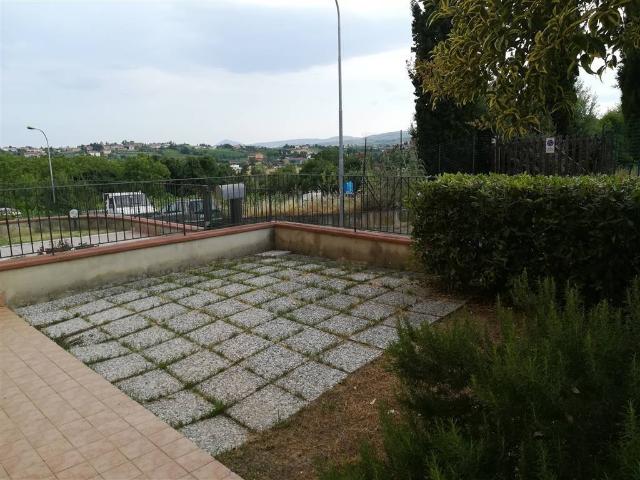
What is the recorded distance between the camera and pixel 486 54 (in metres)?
2.69

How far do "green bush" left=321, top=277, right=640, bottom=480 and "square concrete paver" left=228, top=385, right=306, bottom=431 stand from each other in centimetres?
135

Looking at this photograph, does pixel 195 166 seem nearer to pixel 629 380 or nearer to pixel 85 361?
pixel 85 361

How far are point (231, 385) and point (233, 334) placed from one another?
100 cm

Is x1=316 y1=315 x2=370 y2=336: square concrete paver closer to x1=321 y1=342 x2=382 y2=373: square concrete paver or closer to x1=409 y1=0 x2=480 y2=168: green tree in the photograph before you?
x1=321 y1=342 x2=382 y2=373: square concrete paver

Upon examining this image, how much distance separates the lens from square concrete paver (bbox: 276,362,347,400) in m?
3.42

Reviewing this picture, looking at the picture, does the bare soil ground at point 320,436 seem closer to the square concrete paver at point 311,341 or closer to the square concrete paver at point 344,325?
the square concrete paver at point 311,341

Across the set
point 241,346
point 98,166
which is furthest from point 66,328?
point 98,166

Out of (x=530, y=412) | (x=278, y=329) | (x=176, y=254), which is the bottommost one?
(x=278, y=329)

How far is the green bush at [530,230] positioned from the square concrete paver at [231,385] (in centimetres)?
273

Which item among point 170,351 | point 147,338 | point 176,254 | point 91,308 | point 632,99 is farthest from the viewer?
point 632,99

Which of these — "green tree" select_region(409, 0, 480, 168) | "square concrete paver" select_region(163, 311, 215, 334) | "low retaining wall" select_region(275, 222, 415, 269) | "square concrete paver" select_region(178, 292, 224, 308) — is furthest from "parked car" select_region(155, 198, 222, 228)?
"green tree" select_region(409, 0, 480, 168)

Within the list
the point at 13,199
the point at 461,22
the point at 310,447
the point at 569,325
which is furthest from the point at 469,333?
the point at 13,199

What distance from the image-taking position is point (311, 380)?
3572 millimetres

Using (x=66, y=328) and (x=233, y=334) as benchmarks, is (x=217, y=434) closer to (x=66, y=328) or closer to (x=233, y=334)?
(x=233, y=334)
